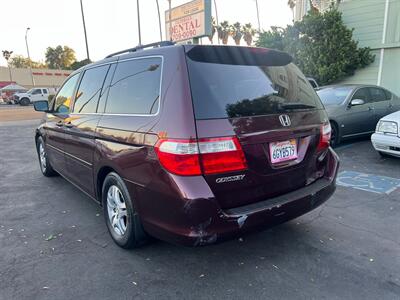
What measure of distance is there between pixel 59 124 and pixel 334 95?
6.53 meters

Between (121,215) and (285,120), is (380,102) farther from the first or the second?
(121,215)

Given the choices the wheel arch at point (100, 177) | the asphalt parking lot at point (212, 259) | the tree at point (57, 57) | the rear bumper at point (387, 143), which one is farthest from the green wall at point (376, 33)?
the tree at point (57, 57)

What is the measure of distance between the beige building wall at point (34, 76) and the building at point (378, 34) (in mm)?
48136

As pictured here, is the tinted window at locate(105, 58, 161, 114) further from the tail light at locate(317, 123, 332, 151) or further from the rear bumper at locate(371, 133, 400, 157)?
the rear bumper at locate(371, 133, 400, 157)

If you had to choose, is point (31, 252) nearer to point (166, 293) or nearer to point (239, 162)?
point (166, 293)

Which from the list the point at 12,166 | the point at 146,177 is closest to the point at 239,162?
the point at 146,177

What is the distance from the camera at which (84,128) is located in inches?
146

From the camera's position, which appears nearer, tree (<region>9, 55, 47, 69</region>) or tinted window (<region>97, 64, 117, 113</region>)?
tinted window (<region>97, 64, 117, 113</region>)

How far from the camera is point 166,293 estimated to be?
2562 millimetres

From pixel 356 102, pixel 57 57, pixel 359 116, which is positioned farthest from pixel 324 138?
pixel 57 57

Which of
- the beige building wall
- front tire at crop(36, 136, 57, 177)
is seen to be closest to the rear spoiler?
front tire at crop(36, 136, 57, 177)

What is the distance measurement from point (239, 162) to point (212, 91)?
0.59 m

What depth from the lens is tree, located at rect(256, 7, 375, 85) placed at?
12.0m

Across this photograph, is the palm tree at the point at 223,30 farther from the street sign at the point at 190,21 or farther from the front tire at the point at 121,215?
the front tire at the point at 121,215
